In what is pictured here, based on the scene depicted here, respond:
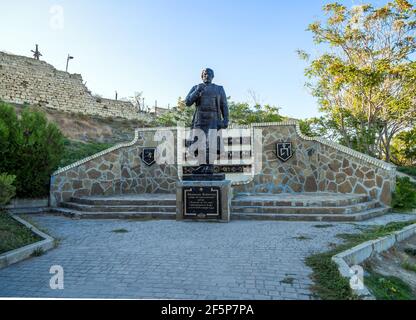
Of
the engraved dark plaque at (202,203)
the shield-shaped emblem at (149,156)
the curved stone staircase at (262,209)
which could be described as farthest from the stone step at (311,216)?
the shield-shaped emblem at (149,156)

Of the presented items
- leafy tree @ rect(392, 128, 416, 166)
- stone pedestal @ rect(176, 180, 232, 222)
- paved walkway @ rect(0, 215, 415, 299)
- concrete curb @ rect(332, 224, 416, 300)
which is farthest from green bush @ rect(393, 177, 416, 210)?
leafy tree @ rect(392, 128, 416, 166)

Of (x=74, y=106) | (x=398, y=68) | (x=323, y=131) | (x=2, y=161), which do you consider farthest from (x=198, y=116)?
(x=74, y=106)

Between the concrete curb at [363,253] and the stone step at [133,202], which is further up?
the stone step at [133,202]

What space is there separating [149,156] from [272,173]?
507cm

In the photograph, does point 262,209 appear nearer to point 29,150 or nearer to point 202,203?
point 202,203

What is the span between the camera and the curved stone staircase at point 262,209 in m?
7.59

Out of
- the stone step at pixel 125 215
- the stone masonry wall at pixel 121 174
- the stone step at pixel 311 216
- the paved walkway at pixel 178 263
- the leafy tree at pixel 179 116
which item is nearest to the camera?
the paved walkway at pixel 178 263

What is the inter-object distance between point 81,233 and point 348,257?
5.13 meters

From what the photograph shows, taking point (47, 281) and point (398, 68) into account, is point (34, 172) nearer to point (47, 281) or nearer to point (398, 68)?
point (47, 281)

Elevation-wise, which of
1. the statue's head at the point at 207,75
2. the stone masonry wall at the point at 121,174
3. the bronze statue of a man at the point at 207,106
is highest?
the statue's head at the point at 207,75

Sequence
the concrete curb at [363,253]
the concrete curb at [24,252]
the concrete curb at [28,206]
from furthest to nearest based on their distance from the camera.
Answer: the concrete curb at [28,206] → the concrete curb at [24,252] → the concrete curb at [363,253]

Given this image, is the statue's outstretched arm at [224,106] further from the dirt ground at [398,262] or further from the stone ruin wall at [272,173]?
the dirt ground at [398,262]

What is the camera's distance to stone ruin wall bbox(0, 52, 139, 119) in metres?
25.5

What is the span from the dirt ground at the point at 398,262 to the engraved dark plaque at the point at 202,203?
3806 mm
